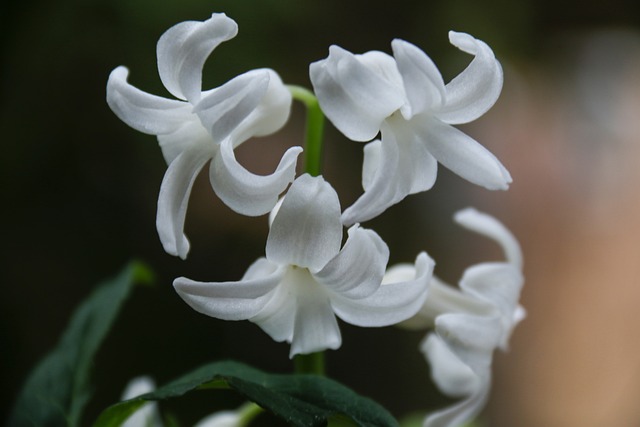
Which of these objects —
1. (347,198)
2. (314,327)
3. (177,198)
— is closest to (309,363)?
(314,327)

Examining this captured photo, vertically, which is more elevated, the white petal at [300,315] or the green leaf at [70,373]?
the white petal at [300,315]

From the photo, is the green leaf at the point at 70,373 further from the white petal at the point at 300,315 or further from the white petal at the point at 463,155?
the white petal at the point at 463,155

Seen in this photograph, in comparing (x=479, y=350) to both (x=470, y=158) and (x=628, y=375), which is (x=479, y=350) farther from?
(x=628, y=375)

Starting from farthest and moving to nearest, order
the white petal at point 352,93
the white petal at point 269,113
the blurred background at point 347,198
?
the blurred background at point 347,198 < the white petal at point 269,113 < the white petal at point 352,93

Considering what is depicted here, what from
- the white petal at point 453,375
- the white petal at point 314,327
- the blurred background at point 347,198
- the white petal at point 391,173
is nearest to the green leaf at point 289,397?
the white petal at point 314,327

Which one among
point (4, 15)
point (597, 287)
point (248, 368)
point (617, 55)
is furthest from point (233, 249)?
point (248, 368)

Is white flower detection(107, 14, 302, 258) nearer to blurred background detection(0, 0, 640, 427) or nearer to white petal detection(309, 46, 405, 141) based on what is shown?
white petal detection(309, 46, 405, 141)
